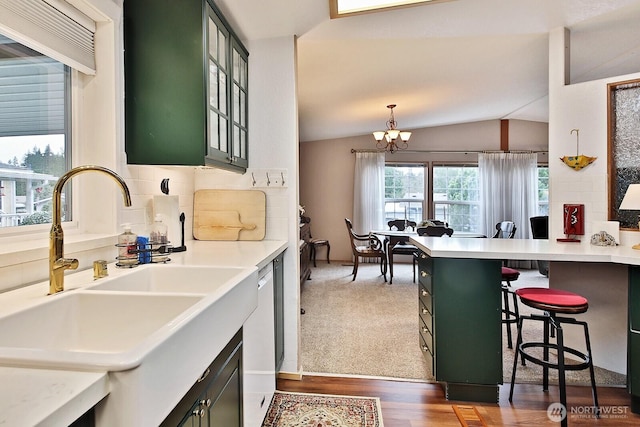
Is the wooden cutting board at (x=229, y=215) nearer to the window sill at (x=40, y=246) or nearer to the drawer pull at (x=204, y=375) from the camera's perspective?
the window sill at (x=40, y=246)

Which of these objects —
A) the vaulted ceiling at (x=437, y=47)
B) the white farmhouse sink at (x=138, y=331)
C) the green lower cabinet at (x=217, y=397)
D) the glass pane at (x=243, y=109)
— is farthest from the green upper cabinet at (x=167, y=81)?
the green lower cabinet at (x=217, y=397)

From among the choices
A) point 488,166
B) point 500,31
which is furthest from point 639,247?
point 488,166

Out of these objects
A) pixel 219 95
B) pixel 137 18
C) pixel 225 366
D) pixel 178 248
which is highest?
pixel 137 18

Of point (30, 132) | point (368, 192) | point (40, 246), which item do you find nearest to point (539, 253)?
point (40, 246)

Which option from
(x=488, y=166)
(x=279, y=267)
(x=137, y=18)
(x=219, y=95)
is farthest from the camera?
(x=488, y=166)

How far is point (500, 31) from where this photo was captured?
2842 millimetres

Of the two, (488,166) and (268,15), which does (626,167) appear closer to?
(268,15)

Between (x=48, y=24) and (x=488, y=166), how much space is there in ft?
22.5

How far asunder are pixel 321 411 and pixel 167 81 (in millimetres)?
1991

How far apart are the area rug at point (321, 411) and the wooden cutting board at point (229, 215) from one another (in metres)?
1.05

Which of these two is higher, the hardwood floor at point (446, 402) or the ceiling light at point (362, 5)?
the ceiling light at point (362, 5)

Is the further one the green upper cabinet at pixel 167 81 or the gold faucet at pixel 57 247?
the green upper cabinet at pixel 167 81

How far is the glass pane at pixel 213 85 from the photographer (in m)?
1.83

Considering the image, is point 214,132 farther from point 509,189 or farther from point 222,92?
point 509,189
